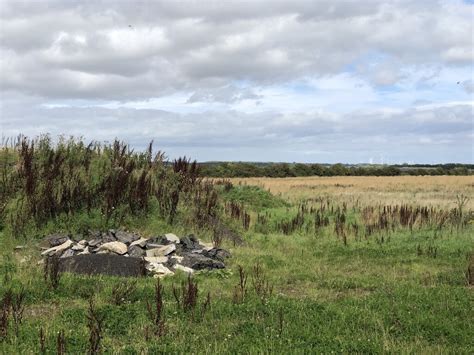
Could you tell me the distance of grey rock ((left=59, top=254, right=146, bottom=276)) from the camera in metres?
10.0

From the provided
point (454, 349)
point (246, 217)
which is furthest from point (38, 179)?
point (454, 349)

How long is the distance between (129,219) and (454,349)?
10.7 meters

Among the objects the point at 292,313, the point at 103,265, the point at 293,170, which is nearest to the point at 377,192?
the point at 103,265

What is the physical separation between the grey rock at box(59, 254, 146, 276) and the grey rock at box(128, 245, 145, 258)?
0.99 m

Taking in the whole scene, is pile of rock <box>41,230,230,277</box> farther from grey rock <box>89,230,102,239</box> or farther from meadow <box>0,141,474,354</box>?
meadow <box>0,141,474,354</box>

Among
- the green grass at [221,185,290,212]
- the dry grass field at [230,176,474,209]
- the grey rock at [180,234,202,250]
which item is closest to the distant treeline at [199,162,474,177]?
the dry grass field at [230,176,474,209]

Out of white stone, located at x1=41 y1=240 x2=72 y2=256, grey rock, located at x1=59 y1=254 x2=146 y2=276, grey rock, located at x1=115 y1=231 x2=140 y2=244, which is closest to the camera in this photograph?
grey rock, located at x1=59 y1=254 x2=146 y2=276

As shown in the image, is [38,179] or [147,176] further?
[147,176]

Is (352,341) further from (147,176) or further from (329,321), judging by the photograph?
(147,176)

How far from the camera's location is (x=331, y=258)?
1270cm

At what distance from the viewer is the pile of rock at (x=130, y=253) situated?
10219 mm

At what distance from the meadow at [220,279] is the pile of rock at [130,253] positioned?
1.87 ft

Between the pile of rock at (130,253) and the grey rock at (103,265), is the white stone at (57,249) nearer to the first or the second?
the pile of rock at (130,253)

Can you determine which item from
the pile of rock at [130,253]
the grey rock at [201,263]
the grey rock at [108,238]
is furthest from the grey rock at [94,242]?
the grey rock at [201,263]
